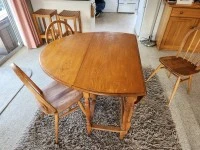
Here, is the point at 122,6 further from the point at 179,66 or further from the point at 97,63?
the point at 97,63

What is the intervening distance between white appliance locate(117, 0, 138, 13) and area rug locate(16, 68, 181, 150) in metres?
3.91

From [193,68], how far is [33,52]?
2651mm

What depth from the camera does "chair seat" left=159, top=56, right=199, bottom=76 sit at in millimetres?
1601

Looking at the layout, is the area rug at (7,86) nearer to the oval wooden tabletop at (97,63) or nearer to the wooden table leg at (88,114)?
the oval wooden tabletop at (97,63)

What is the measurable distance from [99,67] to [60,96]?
0.48 meters

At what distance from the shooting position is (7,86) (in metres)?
2.05

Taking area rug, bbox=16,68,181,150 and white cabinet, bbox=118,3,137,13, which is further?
white cabinet, bbox=118,3,137,13

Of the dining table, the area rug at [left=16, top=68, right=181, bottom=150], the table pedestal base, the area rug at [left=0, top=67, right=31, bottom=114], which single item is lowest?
the area rug at [left=0, top=67, right=31, bottom=114]

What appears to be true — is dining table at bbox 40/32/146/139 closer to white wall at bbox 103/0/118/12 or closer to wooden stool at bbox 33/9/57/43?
wooden stool at bbox 33/9/57/43

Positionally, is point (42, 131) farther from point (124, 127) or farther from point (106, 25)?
point (106, 25)

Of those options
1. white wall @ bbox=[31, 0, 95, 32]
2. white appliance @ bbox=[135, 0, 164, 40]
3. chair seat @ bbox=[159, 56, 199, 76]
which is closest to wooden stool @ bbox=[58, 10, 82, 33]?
white wall @ bbox=[31, 0, 95, 32]

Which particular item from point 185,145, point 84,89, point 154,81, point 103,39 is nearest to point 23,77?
point 84,89

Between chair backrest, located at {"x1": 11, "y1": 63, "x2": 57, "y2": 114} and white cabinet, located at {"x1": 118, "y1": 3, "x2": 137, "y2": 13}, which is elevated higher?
chair backrest, located at {"x1": 11, "y1": 63, "x2": 57, "y2": 114}

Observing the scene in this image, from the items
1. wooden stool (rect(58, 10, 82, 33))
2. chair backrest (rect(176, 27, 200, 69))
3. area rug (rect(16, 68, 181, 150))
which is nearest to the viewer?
area rug (rect(16, 68, 181, 150))
